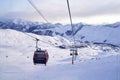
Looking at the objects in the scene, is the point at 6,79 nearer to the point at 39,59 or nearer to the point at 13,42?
the point at 39,59

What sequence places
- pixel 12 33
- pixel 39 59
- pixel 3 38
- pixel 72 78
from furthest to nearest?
1. pixel 12 33
2. pixel 3 38
3. pixel 72 78
4. pixel 39 59

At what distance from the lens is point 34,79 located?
4134 cm

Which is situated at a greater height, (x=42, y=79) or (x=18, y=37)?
(x=18, y=37)

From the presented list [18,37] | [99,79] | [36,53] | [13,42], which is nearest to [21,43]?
[13,42]

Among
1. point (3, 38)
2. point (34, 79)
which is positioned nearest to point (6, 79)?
point (34, 79)

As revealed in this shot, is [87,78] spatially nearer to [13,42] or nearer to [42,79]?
[42,79]

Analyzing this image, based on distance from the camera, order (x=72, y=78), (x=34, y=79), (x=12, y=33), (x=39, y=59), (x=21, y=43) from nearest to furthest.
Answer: (x=39, y=59) < (x=72, y=78) < (x=34, y=79) < (x=21, y=43) < (x=12, y=33)

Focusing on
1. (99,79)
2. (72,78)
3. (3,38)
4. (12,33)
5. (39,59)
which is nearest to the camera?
(39,59)

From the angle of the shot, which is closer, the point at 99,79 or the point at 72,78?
the point at 99,79

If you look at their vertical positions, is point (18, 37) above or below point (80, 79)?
above

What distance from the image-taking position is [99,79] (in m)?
35.8

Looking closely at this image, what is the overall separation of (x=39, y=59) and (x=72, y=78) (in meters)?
17.8

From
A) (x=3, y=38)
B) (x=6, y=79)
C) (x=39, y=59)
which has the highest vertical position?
(x=3, y=38)

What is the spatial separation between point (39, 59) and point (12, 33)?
179862mm
